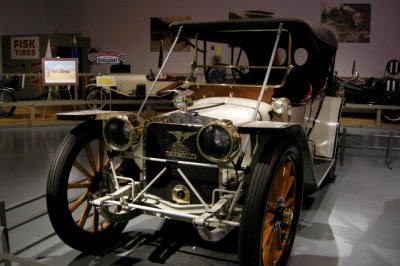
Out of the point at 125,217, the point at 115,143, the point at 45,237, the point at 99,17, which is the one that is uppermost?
the point at 99,17

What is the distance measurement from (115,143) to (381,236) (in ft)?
7.16

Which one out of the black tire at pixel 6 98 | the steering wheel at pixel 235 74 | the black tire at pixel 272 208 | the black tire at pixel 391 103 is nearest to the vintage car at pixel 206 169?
the black tire at pixel 272 208

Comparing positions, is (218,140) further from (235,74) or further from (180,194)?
(235,74)

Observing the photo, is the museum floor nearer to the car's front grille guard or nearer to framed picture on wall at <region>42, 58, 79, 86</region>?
the car's front grille guard

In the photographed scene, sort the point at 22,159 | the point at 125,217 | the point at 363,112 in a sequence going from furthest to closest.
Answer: the point at 363,112
the point at 22,159
the point at 125,217

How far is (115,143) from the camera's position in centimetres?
260

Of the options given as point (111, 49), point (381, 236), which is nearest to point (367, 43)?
point (111, 49)

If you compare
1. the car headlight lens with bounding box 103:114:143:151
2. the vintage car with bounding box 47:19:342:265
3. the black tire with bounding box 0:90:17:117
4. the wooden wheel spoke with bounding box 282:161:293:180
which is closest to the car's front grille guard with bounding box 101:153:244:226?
the vintage car with bounding box 47:19:342:265

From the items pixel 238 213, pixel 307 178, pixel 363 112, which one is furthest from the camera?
pixel 363 112

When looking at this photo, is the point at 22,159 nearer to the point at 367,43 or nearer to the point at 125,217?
the point at 125,217

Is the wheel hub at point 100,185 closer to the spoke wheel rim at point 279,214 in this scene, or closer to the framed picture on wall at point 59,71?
the spoke wheel rim at point 279,214

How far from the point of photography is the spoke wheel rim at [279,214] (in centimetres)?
228

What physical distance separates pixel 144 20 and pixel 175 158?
953 centimetres

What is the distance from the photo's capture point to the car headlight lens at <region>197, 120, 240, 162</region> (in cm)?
217
